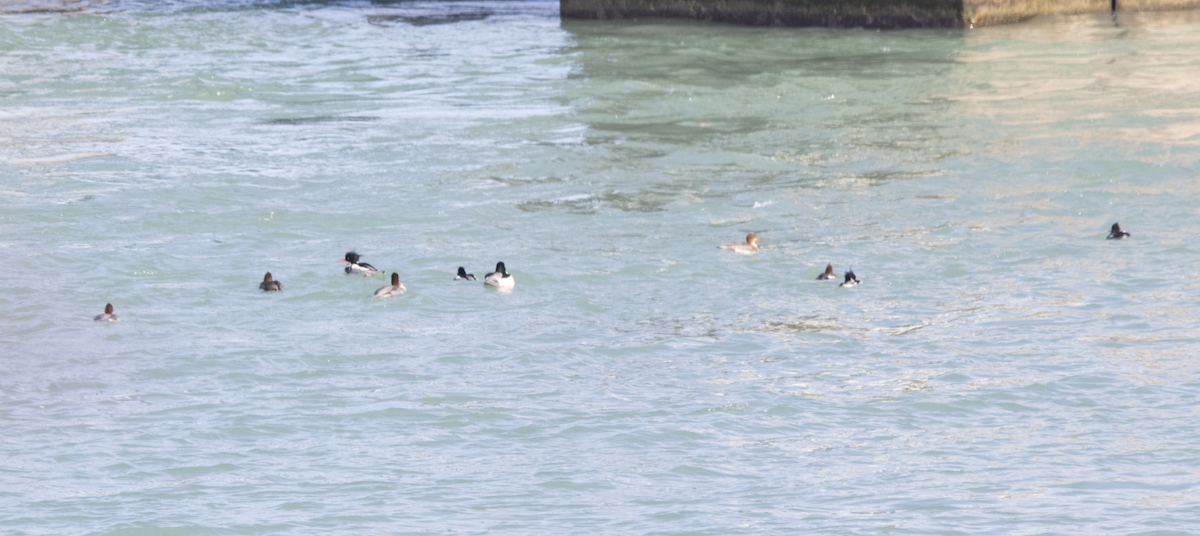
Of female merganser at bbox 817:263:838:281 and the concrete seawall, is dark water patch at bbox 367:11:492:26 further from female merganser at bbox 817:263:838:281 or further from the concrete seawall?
female merganser at bbox 817:263:838:281

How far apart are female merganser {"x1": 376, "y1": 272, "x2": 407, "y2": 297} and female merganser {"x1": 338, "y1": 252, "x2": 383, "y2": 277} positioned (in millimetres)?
296

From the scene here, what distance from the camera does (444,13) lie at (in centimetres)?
4178

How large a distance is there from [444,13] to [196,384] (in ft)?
103

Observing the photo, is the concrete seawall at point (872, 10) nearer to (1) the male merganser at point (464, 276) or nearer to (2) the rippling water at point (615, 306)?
(2) the rippling water at point (615, 306)

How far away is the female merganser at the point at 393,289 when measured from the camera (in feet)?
45.6

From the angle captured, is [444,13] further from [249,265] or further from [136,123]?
[249,265]

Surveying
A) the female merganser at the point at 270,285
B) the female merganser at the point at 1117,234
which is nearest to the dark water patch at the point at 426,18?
the female merganser at the point at 270,285

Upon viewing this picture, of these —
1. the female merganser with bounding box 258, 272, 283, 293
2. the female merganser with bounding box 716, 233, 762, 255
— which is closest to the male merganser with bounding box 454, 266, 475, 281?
the female merganser with bounding box 258, 272, 283, 293

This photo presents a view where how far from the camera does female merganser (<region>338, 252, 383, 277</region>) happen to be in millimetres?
14461

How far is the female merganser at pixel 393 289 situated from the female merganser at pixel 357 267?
0.30 m

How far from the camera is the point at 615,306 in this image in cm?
1366

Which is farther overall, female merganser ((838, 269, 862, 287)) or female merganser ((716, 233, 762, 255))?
female merganser ((716, 233, 762, 255))

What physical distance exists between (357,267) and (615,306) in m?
2.81

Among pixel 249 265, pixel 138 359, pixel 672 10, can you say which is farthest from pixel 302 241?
pixel 672 10
